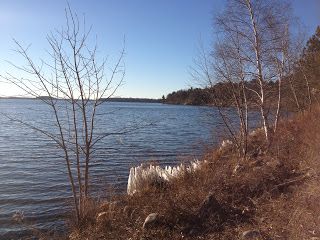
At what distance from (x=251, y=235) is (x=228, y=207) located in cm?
160

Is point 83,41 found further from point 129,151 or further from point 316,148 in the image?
point 129,151

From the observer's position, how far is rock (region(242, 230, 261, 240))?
6.60 metres

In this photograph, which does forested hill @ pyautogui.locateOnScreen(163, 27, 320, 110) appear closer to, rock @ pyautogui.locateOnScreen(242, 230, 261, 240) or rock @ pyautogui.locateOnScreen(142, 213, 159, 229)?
rock @ pyautogui.locateOnScreen(142, 213, 159, 229)

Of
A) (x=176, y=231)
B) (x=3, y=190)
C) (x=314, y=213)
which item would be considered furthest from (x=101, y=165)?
(x=314, y=213)

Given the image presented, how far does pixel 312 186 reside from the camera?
8148 mm

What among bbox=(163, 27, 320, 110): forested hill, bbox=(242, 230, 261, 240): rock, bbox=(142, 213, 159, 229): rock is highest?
bbox=(163, 27, 320, 110): forested hill

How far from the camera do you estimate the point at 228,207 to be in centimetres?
826

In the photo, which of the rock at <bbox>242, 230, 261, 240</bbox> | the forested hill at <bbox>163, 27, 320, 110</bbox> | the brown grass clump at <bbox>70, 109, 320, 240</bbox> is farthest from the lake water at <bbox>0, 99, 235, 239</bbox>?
the rock at <bbox>242, 230, 261, 240</bbox>

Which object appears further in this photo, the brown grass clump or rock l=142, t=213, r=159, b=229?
rock l=142, t=213, r=159, b=229

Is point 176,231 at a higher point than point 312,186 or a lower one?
lower

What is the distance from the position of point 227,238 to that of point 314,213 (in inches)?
62.7

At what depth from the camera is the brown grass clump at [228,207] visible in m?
7.12

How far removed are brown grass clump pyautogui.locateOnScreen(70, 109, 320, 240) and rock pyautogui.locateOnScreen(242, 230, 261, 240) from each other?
9 centimetres

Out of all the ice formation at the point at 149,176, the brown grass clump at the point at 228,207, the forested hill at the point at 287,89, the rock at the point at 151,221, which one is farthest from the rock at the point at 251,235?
the forested hill at the point at 287,89
